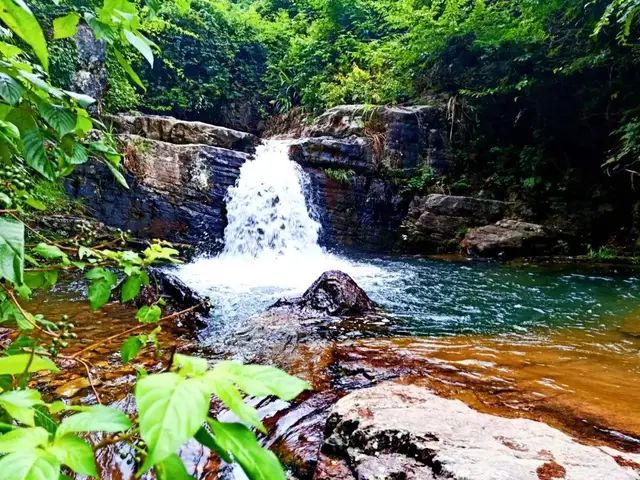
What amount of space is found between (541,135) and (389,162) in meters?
3.71

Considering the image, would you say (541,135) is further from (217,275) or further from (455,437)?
(455,437)

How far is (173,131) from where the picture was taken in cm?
1027

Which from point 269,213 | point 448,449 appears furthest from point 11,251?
point 269,213

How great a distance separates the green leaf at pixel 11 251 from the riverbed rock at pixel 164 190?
894 centimetres

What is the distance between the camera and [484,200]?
995 cm

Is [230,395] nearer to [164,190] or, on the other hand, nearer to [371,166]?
[164,190]

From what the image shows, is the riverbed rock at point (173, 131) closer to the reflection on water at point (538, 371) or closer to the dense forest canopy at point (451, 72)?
the dense forest canopy at point (451, 72)

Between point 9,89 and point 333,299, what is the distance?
163 inches

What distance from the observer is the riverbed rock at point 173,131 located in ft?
32.6

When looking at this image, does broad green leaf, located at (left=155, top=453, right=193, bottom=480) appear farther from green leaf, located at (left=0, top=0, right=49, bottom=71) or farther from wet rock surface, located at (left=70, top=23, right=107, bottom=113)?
wet rock surface, located at (left=70, top=23, right=107, bottom=113)

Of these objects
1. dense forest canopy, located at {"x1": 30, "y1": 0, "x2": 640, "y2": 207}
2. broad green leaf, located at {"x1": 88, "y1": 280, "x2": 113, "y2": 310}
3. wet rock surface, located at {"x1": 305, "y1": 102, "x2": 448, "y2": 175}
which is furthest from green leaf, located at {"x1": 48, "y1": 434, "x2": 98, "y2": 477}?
wet rock surface, located at {"x1": 305, "y1": 102, "x2": 448, "y2": 175}

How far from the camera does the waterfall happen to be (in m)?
9.69

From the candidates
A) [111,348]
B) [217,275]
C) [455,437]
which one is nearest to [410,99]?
[217,275]

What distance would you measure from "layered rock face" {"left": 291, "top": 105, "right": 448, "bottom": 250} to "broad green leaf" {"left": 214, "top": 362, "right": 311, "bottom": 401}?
9.89 m
